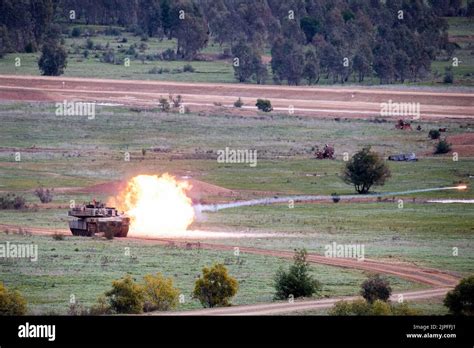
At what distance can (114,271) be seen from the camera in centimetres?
4231

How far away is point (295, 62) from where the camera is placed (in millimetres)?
122625

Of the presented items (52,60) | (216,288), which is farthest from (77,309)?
(52,60)

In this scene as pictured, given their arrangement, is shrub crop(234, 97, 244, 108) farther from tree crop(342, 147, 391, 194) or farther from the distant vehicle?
tree crop(342, 147, 391, 194)

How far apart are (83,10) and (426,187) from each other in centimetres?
9422

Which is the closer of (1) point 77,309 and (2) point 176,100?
(1) point 77,309

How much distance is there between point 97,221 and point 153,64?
7987 cm

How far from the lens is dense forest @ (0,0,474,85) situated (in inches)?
4951

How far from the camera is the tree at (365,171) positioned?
66938 mm

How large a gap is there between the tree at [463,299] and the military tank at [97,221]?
19.0 metres

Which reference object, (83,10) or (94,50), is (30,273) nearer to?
(94,50)

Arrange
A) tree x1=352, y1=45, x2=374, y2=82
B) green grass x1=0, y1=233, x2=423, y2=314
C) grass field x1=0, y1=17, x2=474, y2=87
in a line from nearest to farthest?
green grass x1=0, y1=233, x2=423, y2=314, grass field x1=0, y1=17, x2=474, y2=87, tree x1=352, y1=45, x2=374, y2=82

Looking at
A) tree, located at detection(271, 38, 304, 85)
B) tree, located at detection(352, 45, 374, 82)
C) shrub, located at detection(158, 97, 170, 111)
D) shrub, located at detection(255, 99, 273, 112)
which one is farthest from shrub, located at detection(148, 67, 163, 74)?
shrub, located at detection(255, 99, 273, 112)

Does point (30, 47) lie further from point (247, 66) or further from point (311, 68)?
point (311, 68)

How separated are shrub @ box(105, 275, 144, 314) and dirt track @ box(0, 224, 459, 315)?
1.61m
